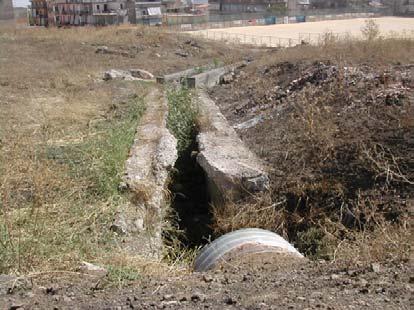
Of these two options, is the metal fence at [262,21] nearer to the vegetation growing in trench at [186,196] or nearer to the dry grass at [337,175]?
the vegetation growing in trench at [186,196]

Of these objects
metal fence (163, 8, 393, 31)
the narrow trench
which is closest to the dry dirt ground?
the narrow trench

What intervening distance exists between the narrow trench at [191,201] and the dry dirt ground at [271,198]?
2.00ft

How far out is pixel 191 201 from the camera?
8.30 metres

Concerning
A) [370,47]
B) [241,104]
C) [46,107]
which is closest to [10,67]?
[46,107]

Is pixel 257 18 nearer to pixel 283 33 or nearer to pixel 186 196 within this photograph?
pixel 283 33

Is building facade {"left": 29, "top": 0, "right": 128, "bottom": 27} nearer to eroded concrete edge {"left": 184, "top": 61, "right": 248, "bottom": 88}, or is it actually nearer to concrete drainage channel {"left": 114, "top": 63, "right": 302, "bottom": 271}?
eroded concrete edge {"left": 184, "top": 61, "right": 248, "bottom": 88}

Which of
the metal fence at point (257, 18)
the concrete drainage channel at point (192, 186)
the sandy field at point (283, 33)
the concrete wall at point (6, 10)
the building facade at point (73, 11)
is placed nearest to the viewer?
the concrete drainage channel at point (192, 186)

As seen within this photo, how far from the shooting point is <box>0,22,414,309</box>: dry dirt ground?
3764mm

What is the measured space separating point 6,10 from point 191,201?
5388cm

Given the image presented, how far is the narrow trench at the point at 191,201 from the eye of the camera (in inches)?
280

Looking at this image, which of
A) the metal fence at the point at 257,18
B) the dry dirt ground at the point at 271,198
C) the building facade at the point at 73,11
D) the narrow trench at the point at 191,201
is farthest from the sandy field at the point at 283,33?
the narrow trench at the point at 191,201

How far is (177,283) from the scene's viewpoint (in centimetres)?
397

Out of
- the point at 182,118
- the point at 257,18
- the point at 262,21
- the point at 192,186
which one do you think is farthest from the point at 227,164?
the point at 257,18

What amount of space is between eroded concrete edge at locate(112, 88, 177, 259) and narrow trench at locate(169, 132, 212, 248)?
428 millimetres
